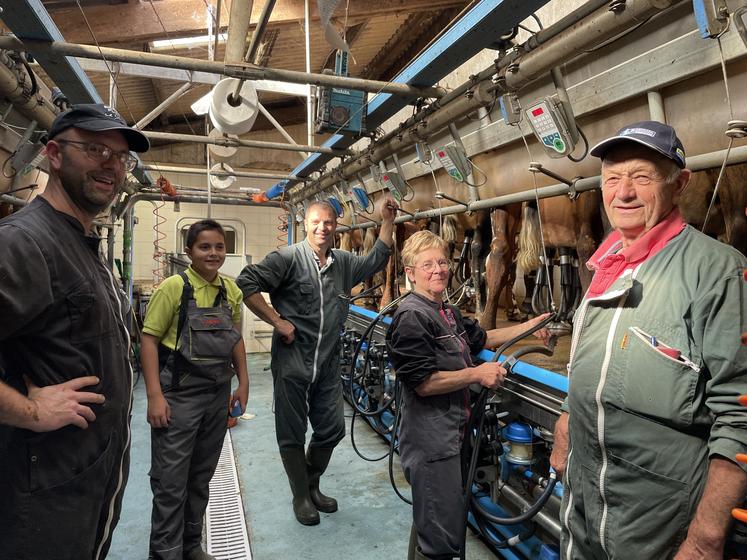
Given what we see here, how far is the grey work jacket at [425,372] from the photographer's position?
1.69 m

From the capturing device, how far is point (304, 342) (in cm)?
250

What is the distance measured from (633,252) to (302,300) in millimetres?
1721

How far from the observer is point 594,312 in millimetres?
1217

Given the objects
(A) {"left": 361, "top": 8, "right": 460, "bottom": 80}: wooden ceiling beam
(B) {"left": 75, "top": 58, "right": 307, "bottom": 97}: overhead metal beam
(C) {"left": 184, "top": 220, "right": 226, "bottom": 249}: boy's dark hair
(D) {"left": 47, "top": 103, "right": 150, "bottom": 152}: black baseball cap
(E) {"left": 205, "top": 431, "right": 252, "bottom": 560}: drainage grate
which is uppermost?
(A) {"left": 361, "top": 8, "right": 460, "bottom": 80}: wooden ceiling beam

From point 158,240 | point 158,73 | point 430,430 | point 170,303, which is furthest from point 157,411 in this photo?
point 158,240

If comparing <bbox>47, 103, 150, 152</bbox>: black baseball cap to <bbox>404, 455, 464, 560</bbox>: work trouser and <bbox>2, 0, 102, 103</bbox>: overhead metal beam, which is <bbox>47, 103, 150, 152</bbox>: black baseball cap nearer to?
<bbox>2, 0, 102, 103</bbox>: overhead metal beam

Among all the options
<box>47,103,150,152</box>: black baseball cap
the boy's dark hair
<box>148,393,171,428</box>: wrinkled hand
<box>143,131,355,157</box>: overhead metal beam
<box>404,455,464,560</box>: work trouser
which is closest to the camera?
<box>47,103,150,152</box>: black baseball cap

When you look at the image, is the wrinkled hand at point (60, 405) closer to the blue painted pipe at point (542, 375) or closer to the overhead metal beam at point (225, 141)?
the blue painted pipe at point (542, 375)

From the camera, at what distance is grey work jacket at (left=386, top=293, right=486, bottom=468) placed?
1.69m

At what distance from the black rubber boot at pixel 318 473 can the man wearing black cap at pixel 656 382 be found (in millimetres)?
1658

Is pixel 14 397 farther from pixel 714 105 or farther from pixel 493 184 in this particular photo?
pixel 493 184

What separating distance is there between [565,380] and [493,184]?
5.09 ft

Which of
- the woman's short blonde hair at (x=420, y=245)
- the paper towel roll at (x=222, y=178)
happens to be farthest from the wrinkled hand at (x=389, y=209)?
the paper towel roll at (x=222, y=178)

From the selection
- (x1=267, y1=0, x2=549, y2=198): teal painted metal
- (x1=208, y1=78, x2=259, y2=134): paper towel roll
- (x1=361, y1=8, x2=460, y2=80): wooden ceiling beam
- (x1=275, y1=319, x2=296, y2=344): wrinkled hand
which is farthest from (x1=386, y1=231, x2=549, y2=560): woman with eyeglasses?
(x1=361, y1=8, x2=460, y2=80): wooden ceiling beam
